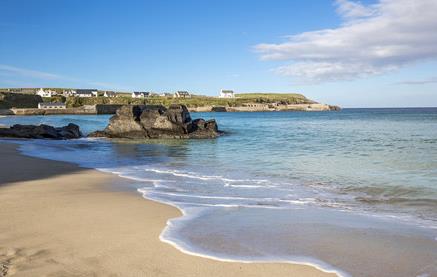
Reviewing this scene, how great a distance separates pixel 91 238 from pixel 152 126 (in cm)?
3256

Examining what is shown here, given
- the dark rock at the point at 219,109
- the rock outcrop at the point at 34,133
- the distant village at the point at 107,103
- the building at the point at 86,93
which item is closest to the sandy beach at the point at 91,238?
the rock outcrop at the point at 34,133

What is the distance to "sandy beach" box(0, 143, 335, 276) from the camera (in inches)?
197

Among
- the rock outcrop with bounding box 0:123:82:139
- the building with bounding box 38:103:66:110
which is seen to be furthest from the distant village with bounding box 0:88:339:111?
the rock outcrop with bounding box 0:123:82:139

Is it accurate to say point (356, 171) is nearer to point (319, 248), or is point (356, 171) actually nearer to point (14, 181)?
point (319, 248)

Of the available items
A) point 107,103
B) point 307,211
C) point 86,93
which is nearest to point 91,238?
point 307,211

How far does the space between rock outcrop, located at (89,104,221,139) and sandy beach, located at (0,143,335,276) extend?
26.6m

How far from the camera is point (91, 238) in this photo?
6.28 m

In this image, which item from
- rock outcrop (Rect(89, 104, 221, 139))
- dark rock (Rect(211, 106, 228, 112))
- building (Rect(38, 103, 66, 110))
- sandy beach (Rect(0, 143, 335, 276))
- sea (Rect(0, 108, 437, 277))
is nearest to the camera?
sandy beach (Rect(0, 143, 335, 276))

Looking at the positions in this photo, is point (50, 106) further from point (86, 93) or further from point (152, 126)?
point (152, 126)

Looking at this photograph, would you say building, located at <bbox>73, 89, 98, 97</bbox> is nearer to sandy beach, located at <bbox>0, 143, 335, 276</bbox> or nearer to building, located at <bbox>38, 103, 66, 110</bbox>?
building, located at <bbox>38, 103, 66, 110</bbox>

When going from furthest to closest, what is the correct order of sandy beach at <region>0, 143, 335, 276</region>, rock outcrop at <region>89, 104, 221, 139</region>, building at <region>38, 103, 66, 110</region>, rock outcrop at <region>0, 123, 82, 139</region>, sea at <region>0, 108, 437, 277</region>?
building at <region>38, 103, 66, 110</region>, rock outcrop at <region>89, 104, 221, 139</region>, rock outcrop at <region>0, 123, 82, 139</region>, sea at <region>0, 108, 437, 277</region>, sandy beach at <region>0, 143, 335, 276</region>

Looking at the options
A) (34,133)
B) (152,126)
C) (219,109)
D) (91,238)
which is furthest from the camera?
(219,109)

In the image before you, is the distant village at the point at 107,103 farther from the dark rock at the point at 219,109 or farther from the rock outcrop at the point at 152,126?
the rock outcrop at the point at 152,126

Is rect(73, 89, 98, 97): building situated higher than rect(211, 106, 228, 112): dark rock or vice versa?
rect(73, 89, 98, 97): building
